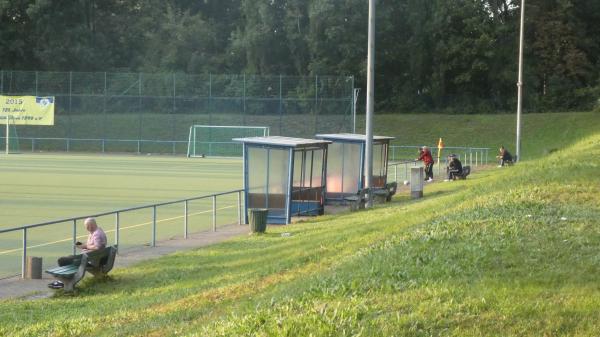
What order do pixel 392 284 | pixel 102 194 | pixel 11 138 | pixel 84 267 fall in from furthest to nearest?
pixel 11 138 < pixel 102 194 < pixel 84 267 < pixel 392 284

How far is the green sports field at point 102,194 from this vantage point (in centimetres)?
2308

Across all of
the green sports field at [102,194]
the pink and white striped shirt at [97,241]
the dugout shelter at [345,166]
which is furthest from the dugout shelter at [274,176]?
the pink and white striped shirt at [97,241]

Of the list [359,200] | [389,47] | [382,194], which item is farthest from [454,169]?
[389,47]

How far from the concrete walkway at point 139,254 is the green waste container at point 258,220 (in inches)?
28.1

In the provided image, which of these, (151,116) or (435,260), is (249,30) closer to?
(151,116)

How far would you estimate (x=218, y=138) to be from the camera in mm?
66688

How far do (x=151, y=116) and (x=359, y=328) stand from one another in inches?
2486

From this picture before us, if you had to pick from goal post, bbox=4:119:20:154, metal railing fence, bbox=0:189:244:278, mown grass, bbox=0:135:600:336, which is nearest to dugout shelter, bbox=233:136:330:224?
metal railing fence, bbox=0:189:244:278

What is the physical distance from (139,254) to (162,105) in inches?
1986

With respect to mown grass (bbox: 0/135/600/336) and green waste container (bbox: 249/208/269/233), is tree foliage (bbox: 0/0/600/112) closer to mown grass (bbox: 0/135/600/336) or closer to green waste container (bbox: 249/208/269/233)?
green waste container (bbox: 249/208/269/233)

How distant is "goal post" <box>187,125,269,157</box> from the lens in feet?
215

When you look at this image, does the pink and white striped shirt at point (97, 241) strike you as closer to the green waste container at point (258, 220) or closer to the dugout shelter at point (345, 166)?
the green waste container at point (258, 220)

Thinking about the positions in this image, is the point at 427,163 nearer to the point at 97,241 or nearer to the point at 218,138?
the point at 97,241

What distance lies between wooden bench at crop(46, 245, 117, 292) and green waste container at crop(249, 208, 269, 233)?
6.35 meters
